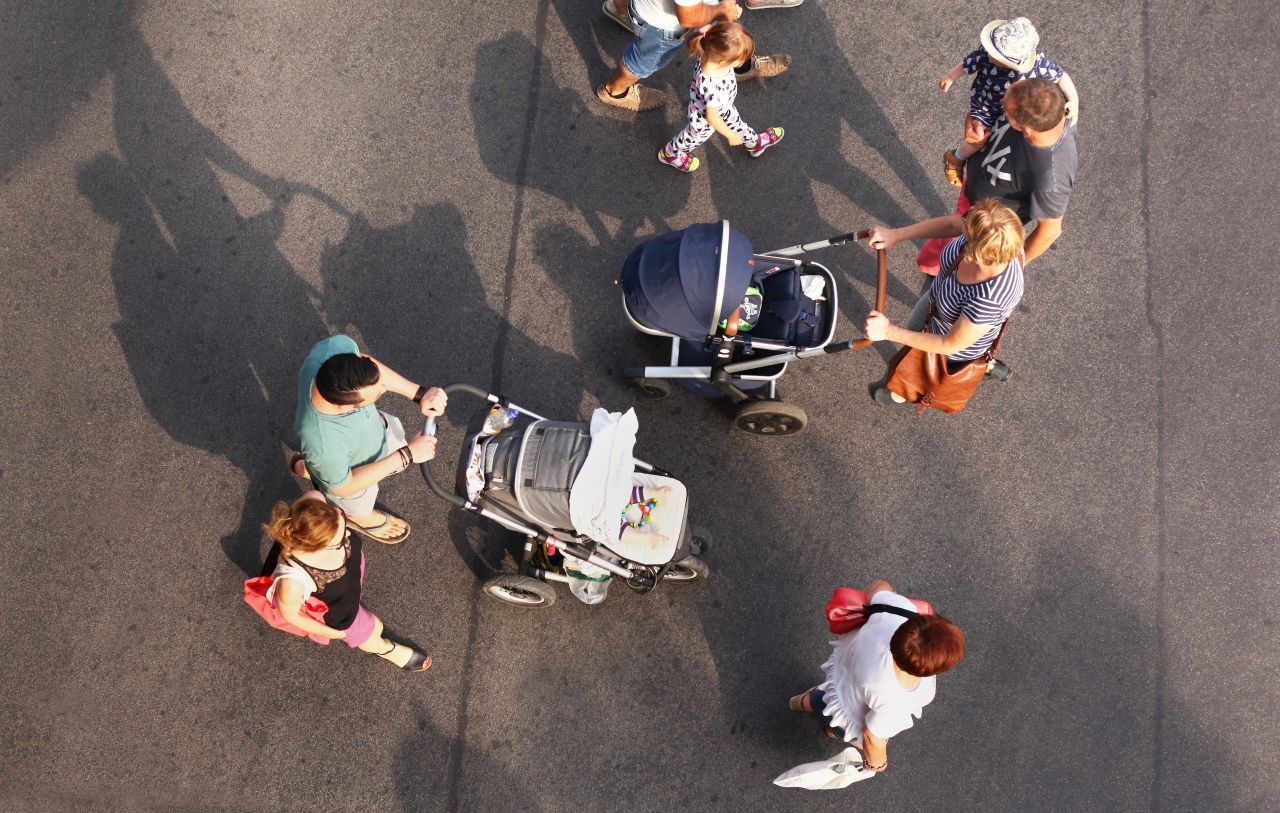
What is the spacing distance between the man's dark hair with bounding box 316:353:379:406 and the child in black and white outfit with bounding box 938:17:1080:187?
368 cm

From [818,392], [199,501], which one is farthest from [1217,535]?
[199,501]

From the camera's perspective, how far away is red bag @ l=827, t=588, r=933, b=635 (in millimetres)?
4312

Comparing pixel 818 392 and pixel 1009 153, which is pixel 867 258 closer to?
pixel 818 392

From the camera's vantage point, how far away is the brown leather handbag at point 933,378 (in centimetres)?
485

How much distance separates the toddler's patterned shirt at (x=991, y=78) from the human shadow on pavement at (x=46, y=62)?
20.0 ft

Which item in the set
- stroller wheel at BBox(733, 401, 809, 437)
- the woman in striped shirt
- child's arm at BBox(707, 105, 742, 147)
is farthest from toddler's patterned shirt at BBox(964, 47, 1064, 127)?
stroller wheel at BBox(733, 401, 809, 437)

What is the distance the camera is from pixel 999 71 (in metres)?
4.77

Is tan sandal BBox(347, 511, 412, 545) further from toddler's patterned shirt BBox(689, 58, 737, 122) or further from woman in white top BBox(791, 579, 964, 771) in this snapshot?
toddler's patterned shirt BBox(689, 58, 737, 122)

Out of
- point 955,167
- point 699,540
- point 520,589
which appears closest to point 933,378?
point 955,167

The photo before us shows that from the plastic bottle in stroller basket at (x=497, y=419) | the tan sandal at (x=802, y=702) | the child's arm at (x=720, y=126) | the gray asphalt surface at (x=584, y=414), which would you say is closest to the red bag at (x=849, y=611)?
the tan sandal at (x=802, y=702)

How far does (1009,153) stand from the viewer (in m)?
4.61

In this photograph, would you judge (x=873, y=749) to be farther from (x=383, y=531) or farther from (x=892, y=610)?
(x=383, y=531)

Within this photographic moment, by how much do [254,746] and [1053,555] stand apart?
5187 millimetres

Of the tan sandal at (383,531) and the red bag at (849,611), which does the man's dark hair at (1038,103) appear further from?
the tan sandal at (383,531)
